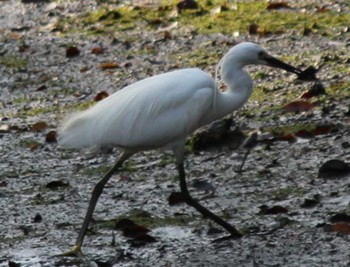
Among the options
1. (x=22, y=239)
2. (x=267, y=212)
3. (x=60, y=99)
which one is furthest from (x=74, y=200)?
(x=60, y=99)

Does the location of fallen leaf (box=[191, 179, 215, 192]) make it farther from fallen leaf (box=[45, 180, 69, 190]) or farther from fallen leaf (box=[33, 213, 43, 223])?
fallen leaf (box=[33, 213, 43, 223])

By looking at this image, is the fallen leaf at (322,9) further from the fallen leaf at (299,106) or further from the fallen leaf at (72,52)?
the fallen leaf at (299,106)

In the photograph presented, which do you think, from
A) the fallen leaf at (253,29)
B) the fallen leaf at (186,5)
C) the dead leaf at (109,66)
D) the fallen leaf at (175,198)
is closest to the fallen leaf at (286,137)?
the fallen leaf at (175,198)

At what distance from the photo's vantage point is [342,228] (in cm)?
671

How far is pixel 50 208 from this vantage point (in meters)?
7.87

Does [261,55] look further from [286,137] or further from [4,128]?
[4,128]

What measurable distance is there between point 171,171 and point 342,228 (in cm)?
202

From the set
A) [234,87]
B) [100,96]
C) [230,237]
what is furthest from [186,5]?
[230,237]

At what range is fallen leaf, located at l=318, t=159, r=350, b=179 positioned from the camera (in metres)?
7.77

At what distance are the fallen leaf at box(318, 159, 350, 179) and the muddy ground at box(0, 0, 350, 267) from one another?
3 cm

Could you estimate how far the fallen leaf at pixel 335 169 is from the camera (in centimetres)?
777

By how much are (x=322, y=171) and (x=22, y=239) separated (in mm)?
1941

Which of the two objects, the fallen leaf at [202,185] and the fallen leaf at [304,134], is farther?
the fallen leaf at [304,134]

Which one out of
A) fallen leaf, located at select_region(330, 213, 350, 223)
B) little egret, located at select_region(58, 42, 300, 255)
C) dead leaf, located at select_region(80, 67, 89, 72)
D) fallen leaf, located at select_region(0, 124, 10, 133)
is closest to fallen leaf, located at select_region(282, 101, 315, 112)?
little egret, located at select_region(58, 42, 300, 255)
